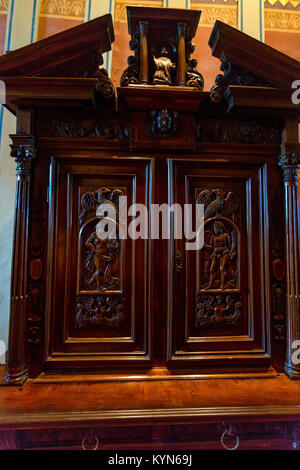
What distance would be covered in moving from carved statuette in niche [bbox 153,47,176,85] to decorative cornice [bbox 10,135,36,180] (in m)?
0.77

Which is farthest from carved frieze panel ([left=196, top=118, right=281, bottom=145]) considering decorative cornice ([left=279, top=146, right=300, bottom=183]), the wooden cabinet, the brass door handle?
the brass door handle

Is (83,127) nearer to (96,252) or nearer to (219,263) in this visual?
(96,252)

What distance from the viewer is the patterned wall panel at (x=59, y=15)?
6.86 feet

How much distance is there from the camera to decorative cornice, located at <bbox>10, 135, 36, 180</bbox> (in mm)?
1396

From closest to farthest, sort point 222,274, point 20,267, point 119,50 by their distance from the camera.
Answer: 1. point 20,267
2. point 222,274
3. point 119,50

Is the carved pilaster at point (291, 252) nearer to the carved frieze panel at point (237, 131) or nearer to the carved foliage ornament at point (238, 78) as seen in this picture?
the carved frieze panel at point (237, 131)

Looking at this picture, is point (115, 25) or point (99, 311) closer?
point (99, 311)

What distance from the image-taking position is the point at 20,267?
4.49 ft

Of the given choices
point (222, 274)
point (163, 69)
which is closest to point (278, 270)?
point (222, 274)

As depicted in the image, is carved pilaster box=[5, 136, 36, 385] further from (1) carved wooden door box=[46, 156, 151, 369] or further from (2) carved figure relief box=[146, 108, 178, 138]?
(2) carved figure relief box=[146, 108, 178, 138]

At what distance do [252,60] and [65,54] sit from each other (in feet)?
3.33

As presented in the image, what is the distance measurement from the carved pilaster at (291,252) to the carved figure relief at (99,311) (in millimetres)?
935
